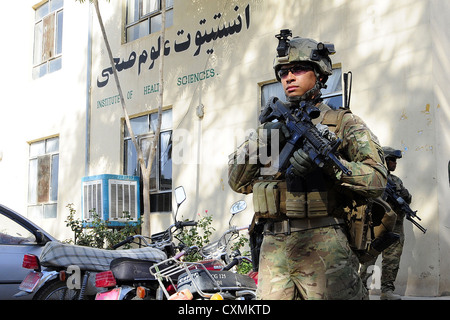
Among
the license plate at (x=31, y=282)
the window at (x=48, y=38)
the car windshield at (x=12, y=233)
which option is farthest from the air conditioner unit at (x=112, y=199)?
the license plate at (x=31, y=282)

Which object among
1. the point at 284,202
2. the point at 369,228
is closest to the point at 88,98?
the point at 284,202

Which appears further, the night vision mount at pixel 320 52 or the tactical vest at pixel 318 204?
the night vision mount at pixel 320 52

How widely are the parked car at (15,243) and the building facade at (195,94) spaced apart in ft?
11.4

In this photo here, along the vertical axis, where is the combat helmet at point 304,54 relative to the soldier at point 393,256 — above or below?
above

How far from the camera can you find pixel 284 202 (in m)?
2.80

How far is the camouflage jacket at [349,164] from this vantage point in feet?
8.47

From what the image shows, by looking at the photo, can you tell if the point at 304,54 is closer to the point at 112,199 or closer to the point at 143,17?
the point at 112,199

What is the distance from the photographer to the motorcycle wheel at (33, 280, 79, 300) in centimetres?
499

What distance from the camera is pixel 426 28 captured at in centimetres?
680

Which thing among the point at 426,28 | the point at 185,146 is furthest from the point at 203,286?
the point at 185,146

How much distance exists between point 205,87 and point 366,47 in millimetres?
3141

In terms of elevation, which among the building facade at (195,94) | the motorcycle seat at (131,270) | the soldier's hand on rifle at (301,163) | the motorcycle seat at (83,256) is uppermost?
the building facade at (195,94)

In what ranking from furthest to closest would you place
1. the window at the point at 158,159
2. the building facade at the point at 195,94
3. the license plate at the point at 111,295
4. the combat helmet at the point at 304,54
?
the window at the point at 158,159 → the building facade at the point at 195,94 → the license plate at the point at 111,295 → the combat helmet at the point at 304,54

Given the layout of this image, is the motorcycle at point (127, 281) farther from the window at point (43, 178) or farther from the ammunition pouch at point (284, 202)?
the window at point (43, 178)
